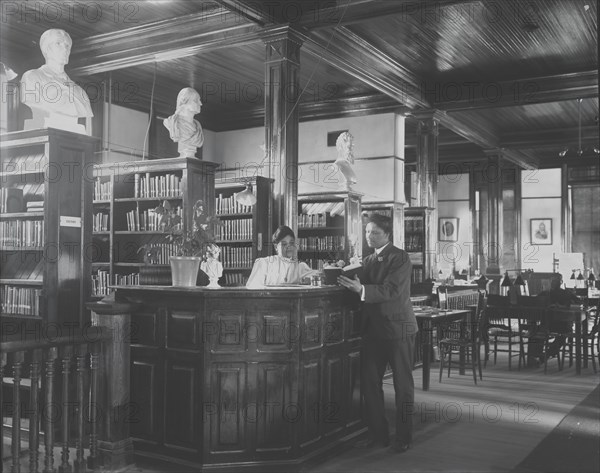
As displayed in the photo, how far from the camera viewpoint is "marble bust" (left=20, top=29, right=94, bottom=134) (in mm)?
6520

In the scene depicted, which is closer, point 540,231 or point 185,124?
point 185,124

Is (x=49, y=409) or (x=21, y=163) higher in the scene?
(x=21, y=163)

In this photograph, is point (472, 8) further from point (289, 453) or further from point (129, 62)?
point (289, 453)

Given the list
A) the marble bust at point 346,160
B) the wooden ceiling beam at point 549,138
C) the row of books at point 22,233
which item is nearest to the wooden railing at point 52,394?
the row of books at point 22,233

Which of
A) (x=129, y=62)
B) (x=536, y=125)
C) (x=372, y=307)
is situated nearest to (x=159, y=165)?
(x=129, y=62)

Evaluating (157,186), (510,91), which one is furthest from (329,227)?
(510,91)

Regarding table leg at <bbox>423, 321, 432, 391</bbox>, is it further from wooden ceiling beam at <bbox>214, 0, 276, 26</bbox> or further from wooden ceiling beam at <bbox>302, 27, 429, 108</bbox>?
wooden ceiling beam at <bbox>214, 0, 276, 26</bbox>

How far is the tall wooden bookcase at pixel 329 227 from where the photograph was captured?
10570 millimetres

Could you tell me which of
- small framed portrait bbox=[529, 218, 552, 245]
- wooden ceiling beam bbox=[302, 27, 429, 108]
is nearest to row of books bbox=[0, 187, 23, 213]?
wooden ceiling beam bbox=[302, 27, 429, 108]

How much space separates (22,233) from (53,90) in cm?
146

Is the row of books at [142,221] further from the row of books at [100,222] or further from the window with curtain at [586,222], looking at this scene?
the window with curtain at [586,222]

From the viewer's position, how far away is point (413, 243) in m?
12.7

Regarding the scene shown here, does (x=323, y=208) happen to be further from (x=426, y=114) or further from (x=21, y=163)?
(x=21, y=163)

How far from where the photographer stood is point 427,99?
41.0 ft
